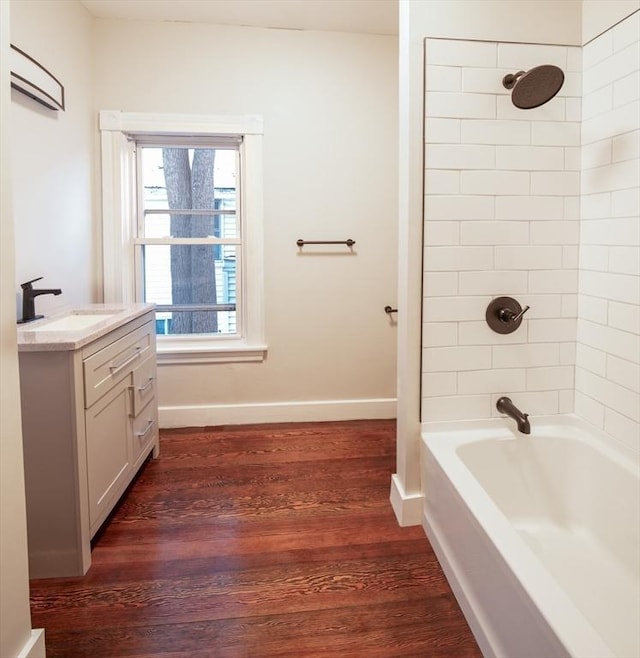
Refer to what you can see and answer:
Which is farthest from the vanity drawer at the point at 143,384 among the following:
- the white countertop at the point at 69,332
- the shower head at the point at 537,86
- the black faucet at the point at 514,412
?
the shower head at the point at 537,86

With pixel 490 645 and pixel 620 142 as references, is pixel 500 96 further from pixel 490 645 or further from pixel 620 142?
pixel 490 645

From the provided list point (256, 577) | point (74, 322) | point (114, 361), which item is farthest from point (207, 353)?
point (256, 577)

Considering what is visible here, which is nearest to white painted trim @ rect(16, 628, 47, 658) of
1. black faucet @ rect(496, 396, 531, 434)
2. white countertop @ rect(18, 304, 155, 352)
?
white countertop @ rect(18, 304, 155, 352)

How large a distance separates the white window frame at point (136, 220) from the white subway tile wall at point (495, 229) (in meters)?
1.48

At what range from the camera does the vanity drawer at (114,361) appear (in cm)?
175

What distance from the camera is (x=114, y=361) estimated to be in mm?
2006

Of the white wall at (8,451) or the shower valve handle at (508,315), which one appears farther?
the shower valve handle at (508,315)

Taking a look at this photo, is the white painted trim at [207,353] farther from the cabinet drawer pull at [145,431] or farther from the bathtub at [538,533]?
the bathtub at [538,533]

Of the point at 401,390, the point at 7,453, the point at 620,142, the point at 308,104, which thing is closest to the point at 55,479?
the point at 7,453

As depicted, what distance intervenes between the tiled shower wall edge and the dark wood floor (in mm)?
629

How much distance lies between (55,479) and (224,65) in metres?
2.56

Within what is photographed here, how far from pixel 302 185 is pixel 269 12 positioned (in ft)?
3.26

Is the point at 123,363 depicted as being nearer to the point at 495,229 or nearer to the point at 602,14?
the point at 495,229

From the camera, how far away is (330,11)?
2.77m
